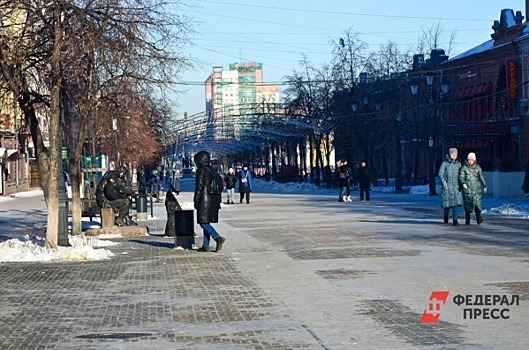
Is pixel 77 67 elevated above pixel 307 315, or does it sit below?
above

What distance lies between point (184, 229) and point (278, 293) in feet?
24.5

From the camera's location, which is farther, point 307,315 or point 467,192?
point 467,192

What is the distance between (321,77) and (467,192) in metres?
45.9

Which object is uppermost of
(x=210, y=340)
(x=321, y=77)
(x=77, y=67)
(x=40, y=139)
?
(x=321, y=77)

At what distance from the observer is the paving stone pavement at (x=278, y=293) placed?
31.9 feet

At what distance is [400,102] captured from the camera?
6116 centimetres

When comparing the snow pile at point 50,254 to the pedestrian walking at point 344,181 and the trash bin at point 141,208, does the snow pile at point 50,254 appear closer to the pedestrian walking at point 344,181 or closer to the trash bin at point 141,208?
the trash bin at point 141,208

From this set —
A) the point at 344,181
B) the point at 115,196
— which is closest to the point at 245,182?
the point at 344,181

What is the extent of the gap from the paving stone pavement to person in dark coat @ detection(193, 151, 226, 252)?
1.29ft

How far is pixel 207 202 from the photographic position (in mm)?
19094

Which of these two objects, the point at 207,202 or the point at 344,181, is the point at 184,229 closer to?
the point at 207,202

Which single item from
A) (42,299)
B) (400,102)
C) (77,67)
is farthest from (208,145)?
(42,299)

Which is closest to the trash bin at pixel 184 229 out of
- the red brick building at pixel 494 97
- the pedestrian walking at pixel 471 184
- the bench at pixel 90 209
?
the pedestrian walking at pixel 471 184

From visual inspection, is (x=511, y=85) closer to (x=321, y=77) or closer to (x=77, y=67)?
(x=321, y=77)
